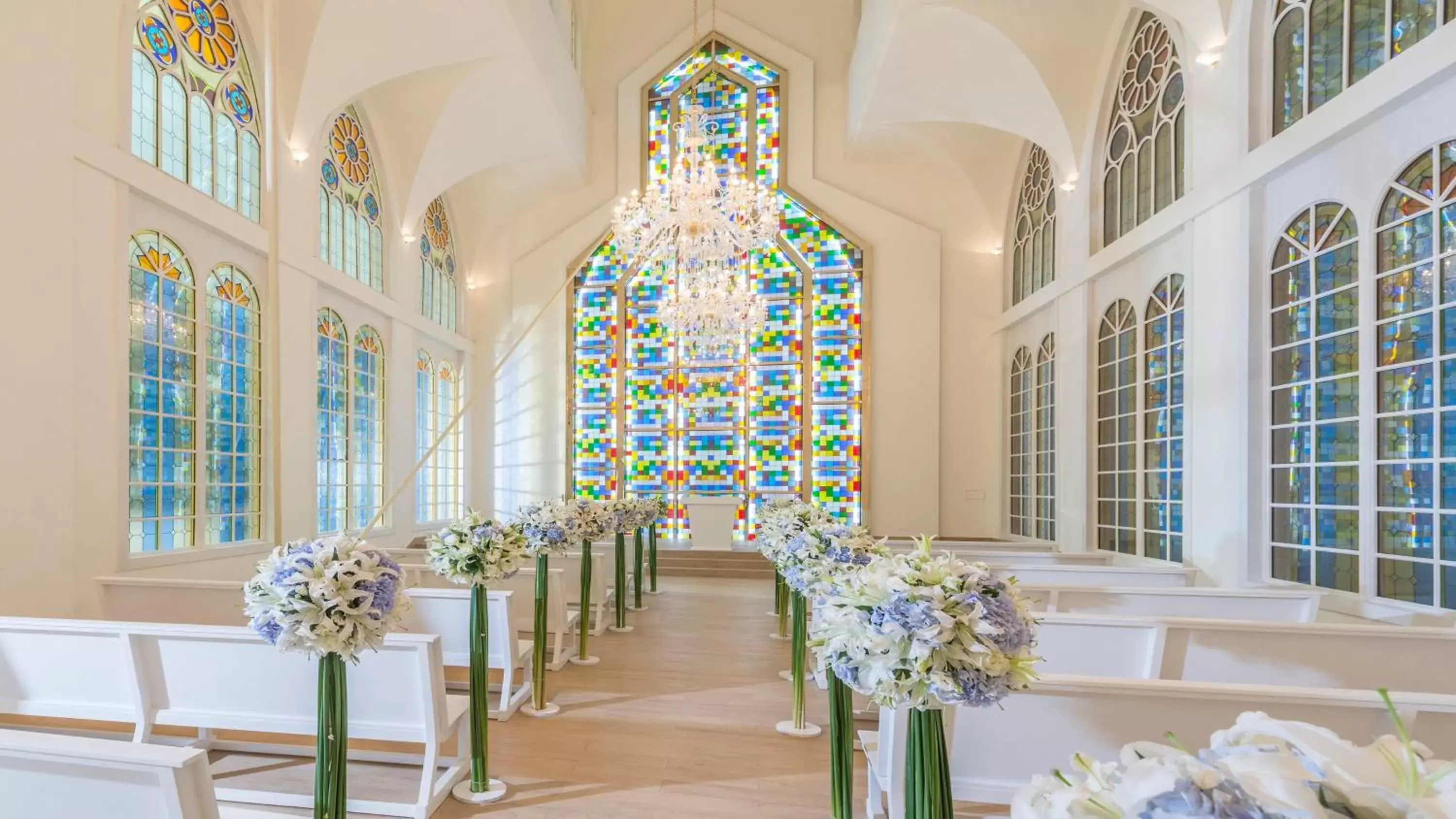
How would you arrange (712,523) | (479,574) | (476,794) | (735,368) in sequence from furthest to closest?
1. (735,368)
2. (712,523)
3. (479,574)
4. (476,794)

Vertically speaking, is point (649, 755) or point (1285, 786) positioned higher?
point (1285, 786)

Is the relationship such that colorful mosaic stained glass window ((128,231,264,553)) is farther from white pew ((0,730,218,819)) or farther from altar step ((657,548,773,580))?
altar step ((657,548,773,580))

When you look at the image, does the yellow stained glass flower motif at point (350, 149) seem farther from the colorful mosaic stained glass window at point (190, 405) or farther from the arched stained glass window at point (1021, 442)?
the arched stained glass window at point (1021, 442)

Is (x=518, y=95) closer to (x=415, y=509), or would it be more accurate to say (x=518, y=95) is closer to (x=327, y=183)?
(x=327, y=183)

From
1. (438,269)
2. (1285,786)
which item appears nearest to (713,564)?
(438,269)

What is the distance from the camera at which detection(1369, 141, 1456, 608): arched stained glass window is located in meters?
3.30

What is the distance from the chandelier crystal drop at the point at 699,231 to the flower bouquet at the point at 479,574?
11.5 feet

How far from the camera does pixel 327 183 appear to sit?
733cm

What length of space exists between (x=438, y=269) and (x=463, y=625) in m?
7.51

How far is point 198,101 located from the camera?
5625 millimetres

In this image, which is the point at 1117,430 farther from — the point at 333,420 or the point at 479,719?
the point at 333,420

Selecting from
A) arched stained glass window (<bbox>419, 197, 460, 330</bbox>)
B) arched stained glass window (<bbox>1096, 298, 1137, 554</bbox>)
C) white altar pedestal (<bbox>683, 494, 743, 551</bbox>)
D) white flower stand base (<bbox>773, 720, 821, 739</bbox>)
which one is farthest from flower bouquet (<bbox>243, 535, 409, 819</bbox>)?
arched stained glass window (<bbox>419, 197, 460, 330</bbox>)

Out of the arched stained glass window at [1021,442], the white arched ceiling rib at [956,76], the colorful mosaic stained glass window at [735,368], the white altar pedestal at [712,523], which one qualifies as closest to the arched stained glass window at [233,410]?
the colorful mosaic stained glass window at [735,368]

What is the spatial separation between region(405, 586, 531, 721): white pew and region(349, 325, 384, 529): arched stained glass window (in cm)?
456
